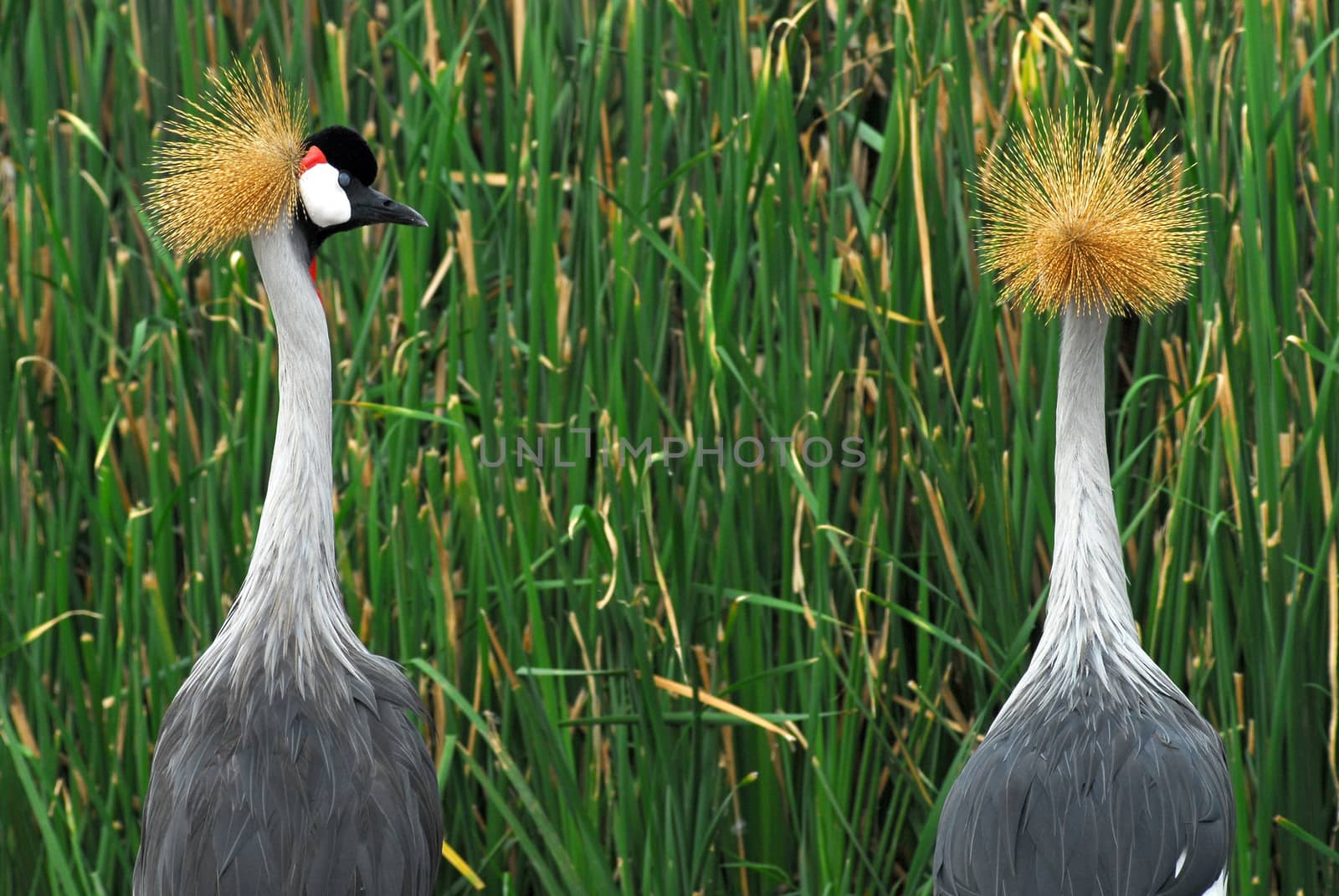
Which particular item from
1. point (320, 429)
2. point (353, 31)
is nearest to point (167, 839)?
point (320, 429)

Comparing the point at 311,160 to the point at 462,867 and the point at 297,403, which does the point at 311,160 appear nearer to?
the point at 297,403

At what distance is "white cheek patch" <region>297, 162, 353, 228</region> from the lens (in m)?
1.80

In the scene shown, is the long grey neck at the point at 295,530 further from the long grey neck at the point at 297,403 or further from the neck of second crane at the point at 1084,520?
the neck of second crane at the point at 1084,520

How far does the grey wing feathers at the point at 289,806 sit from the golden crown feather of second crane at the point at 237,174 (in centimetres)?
56

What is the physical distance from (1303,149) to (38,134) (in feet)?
6.34

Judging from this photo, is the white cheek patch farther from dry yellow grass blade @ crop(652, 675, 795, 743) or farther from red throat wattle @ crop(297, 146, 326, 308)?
dry yellow grass blade @ crop(652, 675, 795, 743)

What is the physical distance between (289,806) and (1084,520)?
0.97 m

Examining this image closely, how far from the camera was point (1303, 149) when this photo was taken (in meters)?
2.37

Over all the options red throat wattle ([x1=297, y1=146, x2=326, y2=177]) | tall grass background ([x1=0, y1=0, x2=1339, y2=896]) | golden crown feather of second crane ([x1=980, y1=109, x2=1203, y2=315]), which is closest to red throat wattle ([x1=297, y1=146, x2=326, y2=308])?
red throat wattle ([x1=297, y1=146, x2=326, y2=177])

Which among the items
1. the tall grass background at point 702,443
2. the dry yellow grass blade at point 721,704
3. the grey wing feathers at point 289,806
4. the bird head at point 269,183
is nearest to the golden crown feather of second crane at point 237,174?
the bird head at point 269,183

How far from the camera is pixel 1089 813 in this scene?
5.89 ft

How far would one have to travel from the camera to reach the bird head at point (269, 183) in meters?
1.79

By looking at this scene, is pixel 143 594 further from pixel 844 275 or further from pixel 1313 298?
pixel 1313 298

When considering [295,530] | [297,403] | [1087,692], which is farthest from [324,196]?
[1087,692]
